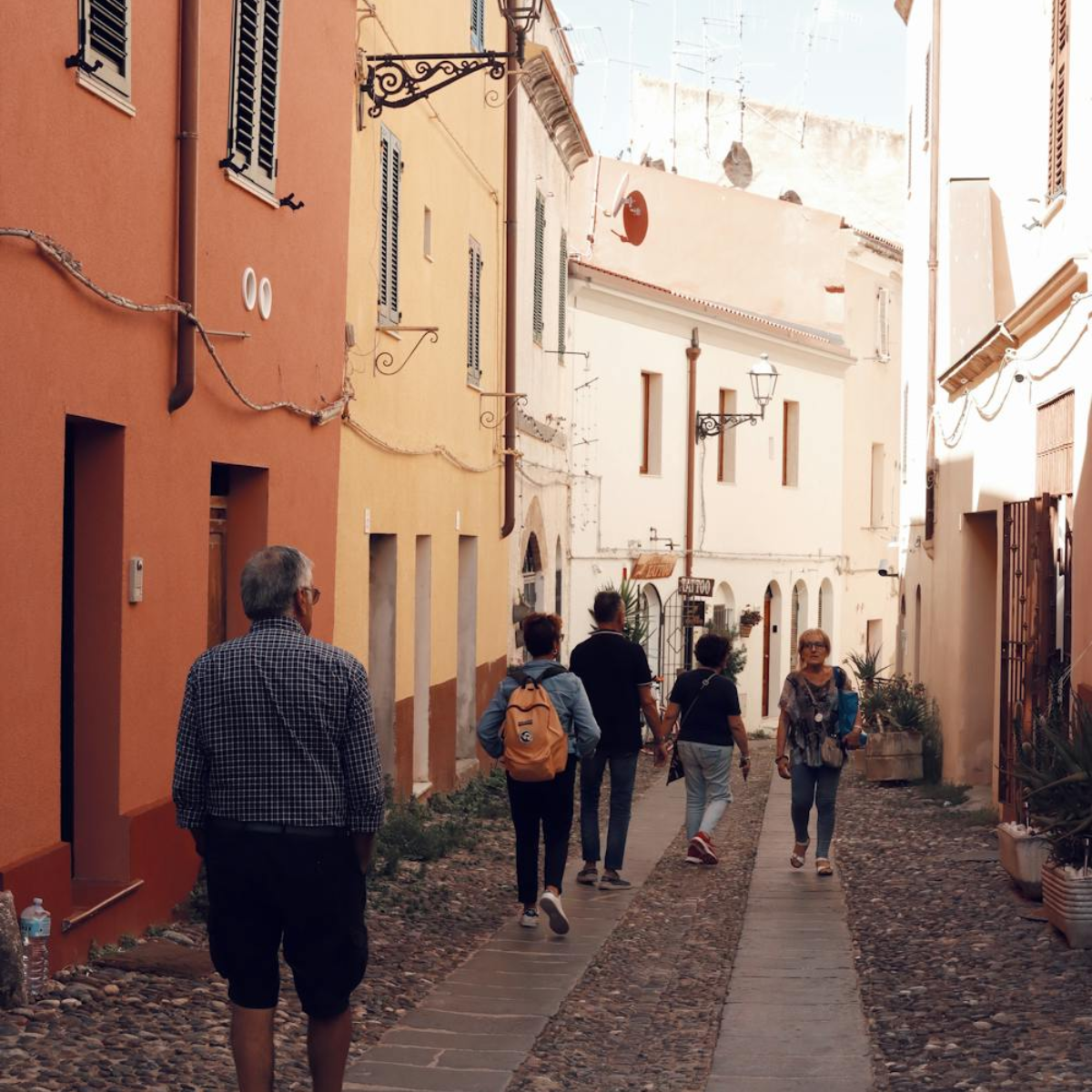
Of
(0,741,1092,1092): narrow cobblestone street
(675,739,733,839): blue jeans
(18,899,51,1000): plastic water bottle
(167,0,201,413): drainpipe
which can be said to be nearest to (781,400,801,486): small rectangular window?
(675,739,733,839): blue jeans

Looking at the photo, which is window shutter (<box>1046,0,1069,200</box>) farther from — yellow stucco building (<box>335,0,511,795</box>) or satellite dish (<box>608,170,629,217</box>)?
satellite dish (<box>608,170,629,217</box>)

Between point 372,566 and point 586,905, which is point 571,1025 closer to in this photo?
point 586,905

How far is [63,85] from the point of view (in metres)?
7.07

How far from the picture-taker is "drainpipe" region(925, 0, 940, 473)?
18391 mm

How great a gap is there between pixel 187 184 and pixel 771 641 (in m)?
25.4

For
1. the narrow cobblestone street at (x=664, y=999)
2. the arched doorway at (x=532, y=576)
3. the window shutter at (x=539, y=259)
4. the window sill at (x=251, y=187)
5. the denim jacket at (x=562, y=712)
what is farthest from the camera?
the window shutter at (x=539, y=259)

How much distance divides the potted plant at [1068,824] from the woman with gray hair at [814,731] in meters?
2.33

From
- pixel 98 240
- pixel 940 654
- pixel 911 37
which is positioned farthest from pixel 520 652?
pixel 98 240

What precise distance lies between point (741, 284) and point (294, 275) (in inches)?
967

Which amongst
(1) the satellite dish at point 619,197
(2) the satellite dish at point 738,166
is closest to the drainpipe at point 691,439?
(1) the satellite dish at point 619,197

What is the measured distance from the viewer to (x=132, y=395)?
794cm

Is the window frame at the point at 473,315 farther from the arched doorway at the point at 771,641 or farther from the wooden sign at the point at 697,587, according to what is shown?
the arched doorway at the point at 771,641

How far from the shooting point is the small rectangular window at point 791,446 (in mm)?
33344

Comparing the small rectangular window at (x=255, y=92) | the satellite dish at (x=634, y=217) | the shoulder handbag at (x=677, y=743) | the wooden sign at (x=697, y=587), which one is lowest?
the shoulder handbag at (x=677, y=743)
